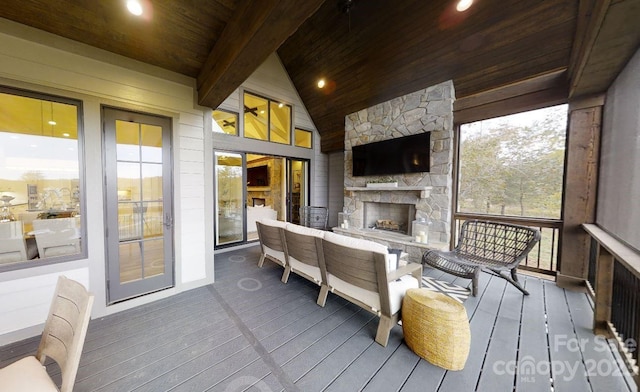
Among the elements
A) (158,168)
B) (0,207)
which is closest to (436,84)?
(158,168)

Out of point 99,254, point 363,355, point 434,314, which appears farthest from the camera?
point 99,254

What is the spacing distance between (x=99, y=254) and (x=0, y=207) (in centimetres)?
86

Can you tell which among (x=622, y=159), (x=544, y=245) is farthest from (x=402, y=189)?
(x=622, y=159)

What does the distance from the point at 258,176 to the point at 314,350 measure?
274 inches

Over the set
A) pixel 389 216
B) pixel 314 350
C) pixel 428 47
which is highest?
pixel 428 47

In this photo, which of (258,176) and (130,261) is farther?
(258,176)

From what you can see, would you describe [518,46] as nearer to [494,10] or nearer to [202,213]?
[494,10]

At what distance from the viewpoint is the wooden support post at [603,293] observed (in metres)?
1.99

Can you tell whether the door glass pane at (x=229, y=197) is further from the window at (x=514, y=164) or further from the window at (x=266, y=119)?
the window at (x=514, y=164)

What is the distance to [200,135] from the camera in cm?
296

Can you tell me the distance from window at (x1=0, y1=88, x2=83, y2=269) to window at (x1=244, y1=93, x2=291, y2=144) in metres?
2.95

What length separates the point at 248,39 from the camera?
1688mm

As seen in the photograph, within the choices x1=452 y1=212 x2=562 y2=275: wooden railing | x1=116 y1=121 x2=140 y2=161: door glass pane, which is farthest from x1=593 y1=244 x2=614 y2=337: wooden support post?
x1=116 y1=121 x2=140 y2=161: door glass pane

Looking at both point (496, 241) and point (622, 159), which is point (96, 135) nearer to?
point (496, 241)
